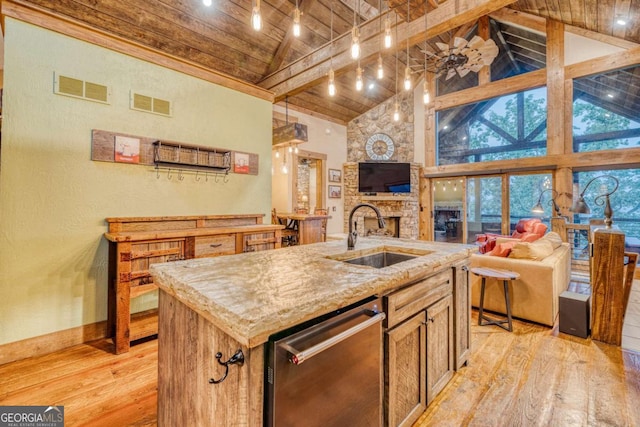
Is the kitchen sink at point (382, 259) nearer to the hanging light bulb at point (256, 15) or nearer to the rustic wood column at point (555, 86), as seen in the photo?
the hanging light bulb at point (256, 15)

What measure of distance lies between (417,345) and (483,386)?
2.97ft

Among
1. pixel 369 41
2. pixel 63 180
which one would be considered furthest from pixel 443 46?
pixel 63 180

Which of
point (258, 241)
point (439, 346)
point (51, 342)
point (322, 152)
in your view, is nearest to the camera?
point (439, 346)

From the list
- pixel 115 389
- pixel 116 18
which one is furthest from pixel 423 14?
pixel 115 389

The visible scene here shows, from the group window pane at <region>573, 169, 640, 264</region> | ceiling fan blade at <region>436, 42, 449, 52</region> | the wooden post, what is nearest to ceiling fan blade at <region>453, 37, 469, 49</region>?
ceiling fan blade at <region>436, 42, 449, 52</region>

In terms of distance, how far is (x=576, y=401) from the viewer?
1814 millimetres

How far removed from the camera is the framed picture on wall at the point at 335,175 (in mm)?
7633

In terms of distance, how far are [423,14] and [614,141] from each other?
502 centimetres

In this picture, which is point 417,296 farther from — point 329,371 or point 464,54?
point 464,54

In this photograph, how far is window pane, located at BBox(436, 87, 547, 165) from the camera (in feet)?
20.4

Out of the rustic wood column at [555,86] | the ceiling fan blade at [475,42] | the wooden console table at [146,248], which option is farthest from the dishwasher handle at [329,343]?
the rustic wood column at [555,86]

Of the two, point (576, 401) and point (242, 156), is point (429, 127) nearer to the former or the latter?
point (242, 156)

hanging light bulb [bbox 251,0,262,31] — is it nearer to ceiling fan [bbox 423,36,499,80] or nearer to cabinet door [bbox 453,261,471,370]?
cabinet door [bbox 453,261,471,370]

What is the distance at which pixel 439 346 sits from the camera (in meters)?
1.78
